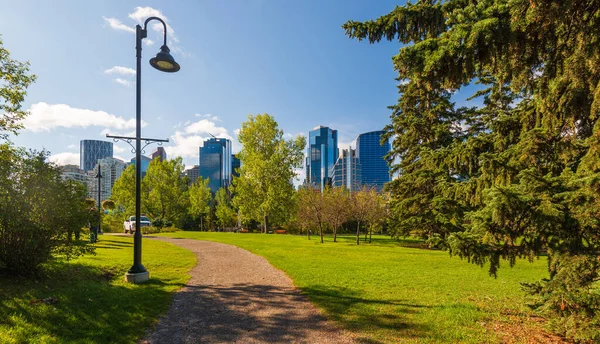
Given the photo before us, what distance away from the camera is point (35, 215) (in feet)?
21.0

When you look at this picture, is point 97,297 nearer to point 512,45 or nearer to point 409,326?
point 409,326

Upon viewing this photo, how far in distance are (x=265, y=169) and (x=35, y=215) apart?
23599 millimetres

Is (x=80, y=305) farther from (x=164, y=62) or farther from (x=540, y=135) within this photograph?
(x=540, y=135)

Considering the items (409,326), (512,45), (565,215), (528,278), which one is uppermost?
(512,45)

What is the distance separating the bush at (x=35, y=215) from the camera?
20.1ft

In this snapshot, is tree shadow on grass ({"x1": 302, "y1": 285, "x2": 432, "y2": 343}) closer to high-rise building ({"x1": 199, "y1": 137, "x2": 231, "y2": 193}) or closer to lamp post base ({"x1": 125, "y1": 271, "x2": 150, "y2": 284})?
lamp post base ({"x1": 125, "y1": 271, "x2": 150, "y2": 284})

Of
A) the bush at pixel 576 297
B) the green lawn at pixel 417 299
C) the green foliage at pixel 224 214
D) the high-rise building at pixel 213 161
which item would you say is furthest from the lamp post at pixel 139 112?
the high-rise building at pixel 213 161

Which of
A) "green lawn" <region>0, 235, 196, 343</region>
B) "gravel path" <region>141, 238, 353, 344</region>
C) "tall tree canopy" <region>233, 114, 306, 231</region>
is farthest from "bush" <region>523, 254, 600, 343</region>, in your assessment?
"tall tree canopy" <region>233, 114, 306, 231</region>

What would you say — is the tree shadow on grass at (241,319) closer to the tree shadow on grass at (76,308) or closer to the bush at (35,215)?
the tree shadow on grass at (76,308)

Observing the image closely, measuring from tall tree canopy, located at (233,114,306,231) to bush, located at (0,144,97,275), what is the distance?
21.7 meters

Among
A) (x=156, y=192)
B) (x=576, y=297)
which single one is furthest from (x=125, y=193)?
(x=576, y=297)

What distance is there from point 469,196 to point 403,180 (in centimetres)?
1466

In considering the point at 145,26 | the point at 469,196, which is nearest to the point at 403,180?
the point at 469,196

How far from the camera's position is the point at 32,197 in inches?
254
